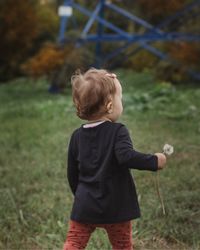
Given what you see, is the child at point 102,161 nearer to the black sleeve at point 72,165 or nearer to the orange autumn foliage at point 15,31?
the black sleeve at point 72,165

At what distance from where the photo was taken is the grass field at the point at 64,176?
3.73 meters

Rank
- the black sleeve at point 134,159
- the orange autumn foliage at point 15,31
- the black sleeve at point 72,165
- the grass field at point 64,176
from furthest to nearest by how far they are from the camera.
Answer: the orange autumn foliage at point 15,31 → the grass field at point 64,176 → the black sleeve at point 72,165 → the black sleeve at point 134,159

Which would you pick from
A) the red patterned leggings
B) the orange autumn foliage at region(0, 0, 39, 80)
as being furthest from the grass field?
the orange autumn foliage at region(0, 0, 39, 80)

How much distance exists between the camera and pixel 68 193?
4.64 m

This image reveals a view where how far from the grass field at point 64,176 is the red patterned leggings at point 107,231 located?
79cm

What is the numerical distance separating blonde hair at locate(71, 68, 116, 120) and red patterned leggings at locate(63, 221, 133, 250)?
20.3 inches

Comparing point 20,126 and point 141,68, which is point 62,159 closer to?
point 20,126

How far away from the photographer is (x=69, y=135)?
7188mm

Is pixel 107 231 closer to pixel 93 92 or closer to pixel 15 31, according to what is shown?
pixel 93 92

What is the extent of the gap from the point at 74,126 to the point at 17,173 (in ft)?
8.37

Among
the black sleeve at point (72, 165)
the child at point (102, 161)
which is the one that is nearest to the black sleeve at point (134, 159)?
the child at point (102, 161)

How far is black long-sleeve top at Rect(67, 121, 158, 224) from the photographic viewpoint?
8.60 feet

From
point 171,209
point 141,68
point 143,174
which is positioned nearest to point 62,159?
point 143,174

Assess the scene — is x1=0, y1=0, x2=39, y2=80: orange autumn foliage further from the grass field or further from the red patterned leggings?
the red patterned leggings
